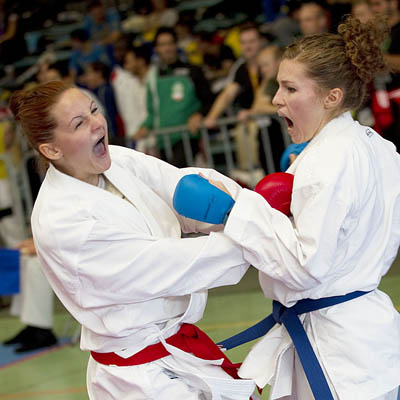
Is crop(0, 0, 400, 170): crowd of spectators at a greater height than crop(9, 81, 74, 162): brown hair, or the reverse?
crop(9, 81, 74, 162): brown hair

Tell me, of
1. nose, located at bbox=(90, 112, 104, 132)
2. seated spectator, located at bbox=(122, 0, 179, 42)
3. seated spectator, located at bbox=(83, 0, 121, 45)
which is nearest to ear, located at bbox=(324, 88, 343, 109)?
nose, located at bbox=(90, 112, 104, 132)

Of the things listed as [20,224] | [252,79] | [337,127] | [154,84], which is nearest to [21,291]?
[20,224]

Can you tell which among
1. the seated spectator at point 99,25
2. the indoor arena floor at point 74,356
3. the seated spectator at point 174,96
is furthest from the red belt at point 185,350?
the seated spectator at point 99,25

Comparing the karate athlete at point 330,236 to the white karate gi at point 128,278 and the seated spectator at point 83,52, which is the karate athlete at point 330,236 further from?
the seated spectator at point 83,52

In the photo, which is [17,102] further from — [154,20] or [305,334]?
[154,20]

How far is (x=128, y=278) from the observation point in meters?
2.22

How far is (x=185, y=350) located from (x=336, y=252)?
2.01 ft

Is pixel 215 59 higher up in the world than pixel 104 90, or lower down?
higher up

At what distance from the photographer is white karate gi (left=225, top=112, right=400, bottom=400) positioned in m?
2.13

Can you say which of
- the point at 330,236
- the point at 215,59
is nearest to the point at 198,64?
the point at 215,59

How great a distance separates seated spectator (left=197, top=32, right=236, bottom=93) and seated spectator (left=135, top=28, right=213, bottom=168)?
3.07ft

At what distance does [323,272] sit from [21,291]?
3.89 metres

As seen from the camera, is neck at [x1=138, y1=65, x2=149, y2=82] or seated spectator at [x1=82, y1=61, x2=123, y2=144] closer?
neck at [x1=138, y1=65, x2=149, y2=82]

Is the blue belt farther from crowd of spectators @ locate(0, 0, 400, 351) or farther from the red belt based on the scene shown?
crowd of spectators @ locate(0, 0, 400, 351)
